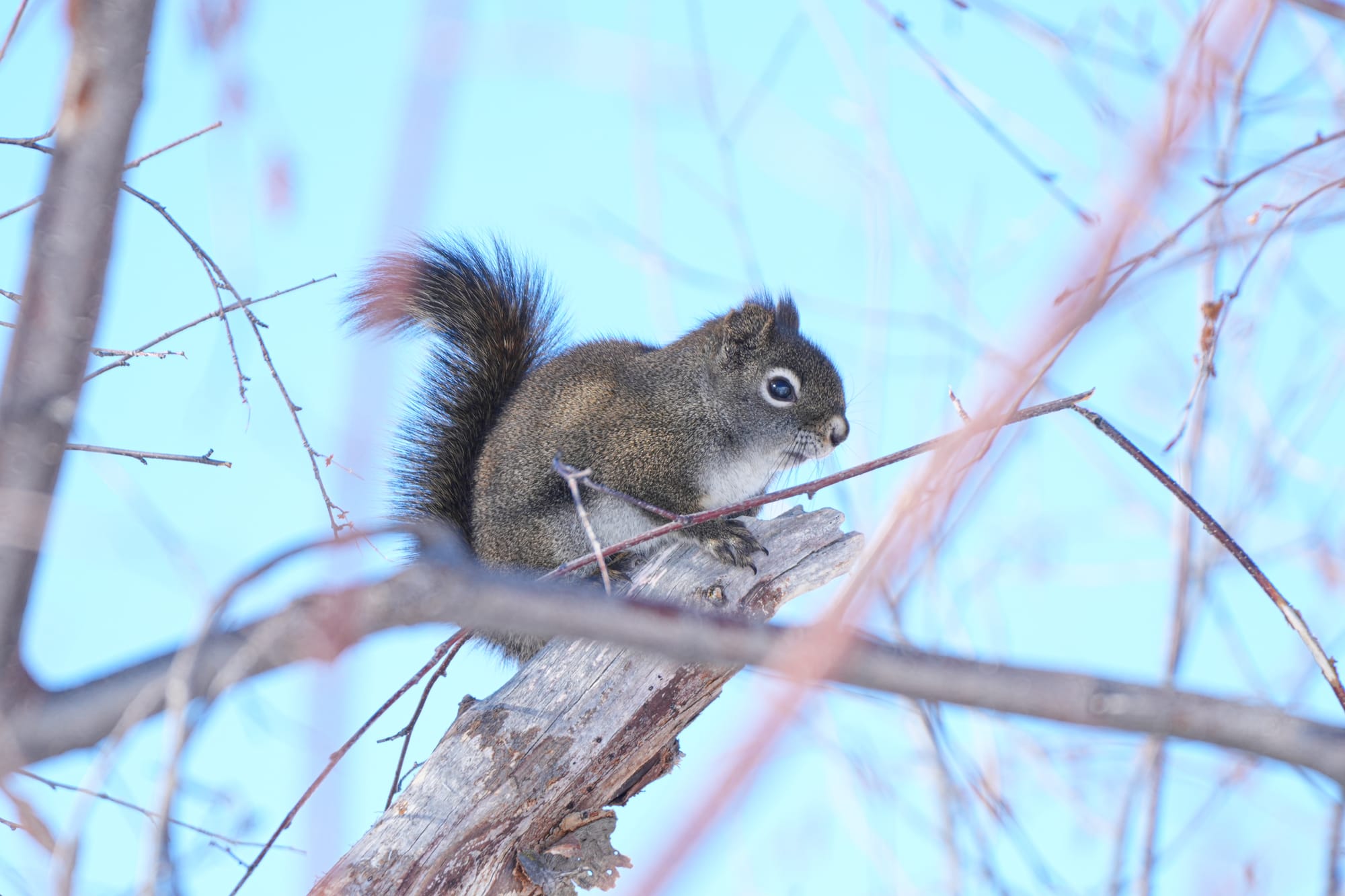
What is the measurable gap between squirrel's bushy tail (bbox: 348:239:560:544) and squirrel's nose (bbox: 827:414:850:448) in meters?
0.85

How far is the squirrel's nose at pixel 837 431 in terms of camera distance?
2975 millimetres

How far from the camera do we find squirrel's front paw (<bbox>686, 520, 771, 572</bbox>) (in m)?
2.43

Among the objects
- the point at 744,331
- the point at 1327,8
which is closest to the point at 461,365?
the point at 744,331

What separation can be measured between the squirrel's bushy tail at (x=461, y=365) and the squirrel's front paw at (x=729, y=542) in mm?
809

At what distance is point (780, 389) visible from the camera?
3.06 metres

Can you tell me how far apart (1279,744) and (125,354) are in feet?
4.93

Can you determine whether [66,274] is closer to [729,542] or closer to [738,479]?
[729,542]

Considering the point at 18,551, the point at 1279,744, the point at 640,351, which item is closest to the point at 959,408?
the point at 1279,744

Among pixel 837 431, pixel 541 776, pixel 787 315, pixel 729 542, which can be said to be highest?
pixel 787 315

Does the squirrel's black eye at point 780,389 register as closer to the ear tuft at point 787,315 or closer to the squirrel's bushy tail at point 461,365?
the ear tuft at point 787,315

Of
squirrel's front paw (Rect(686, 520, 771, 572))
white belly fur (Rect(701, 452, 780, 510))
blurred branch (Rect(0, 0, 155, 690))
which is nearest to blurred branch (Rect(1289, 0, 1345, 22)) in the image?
blurred branch (Rect(0, 0, 155, 690))

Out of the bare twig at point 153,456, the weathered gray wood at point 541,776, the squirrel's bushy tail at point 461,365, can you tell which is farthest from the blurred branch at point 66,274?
the squirrel's bushy tail at point 461,365

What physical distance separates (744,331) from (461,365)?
0.80 m

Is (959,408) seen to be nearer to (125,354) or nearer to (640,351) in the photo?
(125,354)
